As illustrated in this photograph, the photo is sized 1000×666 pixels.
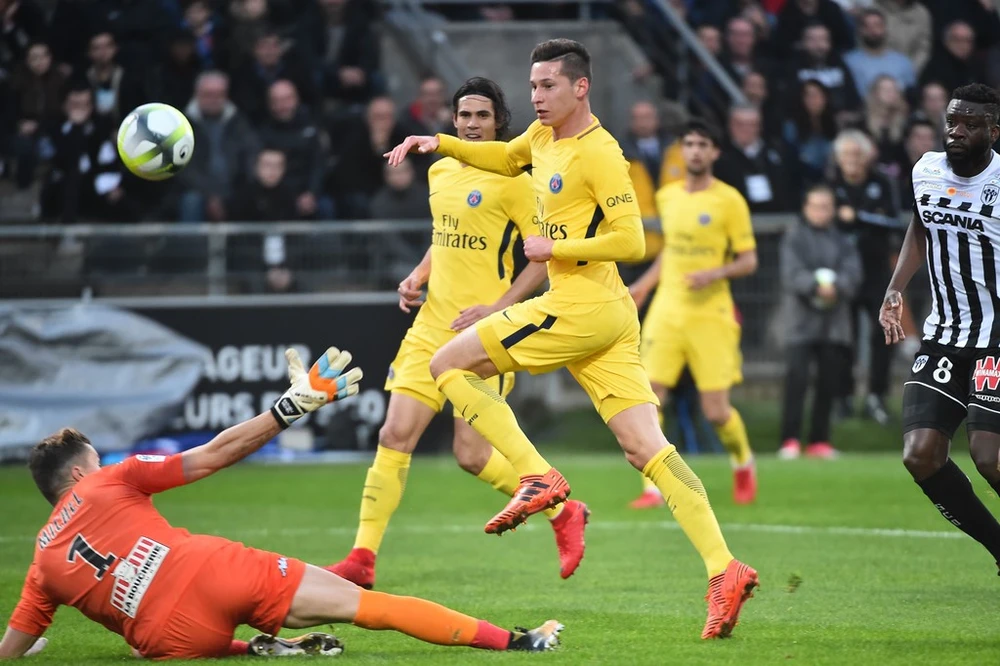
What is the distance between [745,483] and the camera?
12516 mm

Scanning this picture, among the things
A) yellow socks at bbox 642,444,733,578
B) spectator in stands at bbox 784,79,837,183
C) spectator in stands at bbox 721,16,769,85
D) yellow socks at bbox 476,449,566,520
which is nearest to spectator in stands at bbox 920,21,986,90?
spectator in stands at bbox 784,79,837,183

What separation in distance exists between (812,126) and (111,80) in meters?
8.24

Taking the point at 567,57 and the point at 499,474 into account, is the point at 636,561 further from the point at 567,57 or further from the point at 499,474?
the point at 567,57

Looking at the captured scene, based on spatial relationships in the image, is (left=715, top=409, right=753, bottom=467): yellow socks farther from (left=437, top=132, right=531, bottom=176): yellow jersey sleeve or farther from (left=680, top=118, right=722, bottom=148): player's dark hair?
(left=437, top=132, right=531, bottom=176): yellow jersey sleeve

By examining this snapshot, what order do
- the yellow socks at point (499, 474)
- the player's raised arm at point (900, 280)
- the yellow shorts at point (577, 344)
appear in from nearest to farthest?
1. the yellow shorts at point (577, 344)
2. the player's raised arm at point (900, 280)
3. the yellow socks at point (499, 474)

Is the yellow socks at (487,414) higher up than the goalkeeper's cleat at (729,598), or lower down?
higher up

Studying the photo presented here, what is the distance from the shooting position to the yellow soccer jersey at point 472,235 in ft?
29.3

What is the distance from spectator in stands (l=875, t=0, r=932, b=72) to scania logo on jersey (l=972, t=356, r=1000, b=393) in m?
13.3

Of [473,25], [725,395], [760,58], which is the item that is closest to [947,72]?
[760,58]

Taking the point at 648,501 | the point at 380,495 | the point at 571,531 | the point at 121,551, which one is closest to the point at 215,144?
the point at 648,501

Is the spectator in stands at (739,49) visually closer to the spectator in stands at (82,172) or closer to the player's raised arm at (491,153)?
the spectator in stands at (82,172)

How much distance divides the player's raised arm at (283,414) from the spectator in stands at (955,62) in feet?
48.1

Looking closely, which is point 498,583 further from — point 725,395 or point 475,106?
point 725,395

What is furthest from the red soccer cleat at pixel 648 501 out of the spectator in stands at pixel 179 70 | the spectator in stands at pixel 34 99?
the spectator in stands at pixel 34 99
